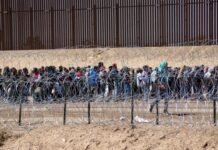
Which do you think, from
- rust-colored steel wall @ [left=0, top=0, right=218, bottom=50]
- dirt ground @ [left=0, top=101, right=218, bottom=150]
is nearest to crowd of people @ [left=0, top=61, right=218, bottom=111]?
dirt ground @ [left=0, top=101, right=218, bottom=150]

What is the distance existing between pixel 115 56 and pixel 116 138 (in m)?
17.2

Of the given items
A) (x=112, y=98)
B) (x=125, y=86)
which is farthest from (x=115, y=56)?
(x=112, y=98)

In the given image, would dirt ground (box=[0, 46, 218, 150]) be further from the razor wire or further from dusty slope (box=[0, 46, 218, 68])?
dusty slope (box=[0, 46, 218, 68])

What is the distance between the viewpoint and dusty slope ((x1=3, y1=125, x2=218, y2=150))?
13.5 meters

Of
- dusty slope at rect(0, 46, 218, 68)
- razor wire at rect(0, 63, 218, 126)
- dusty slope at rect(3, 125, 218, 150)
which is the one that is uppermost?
dusty slope at rect(0, 46, 218, 68)

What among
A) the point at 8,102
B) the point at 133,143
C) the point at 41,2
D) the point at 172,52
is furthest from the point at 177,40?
the point at 133,143

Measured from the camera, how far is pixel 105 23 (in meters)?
33.0

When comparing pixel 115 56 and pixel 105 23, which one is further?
pixel 105 23

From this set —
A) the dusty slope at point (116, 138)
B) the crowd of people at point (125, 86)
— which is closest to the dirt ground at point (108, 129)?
the dusty slope at point (116, 138)

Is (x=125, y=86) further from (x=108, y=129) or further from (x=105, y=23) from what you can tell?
(x=105, y=23)

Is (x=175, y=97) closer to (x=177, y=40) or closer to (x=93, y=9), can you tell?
(x=177, y=40)

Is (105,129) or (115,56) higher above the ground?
(115,56)

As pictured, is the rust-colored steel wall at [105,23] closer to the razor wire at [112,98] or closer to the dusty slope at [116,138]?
the razor wire at [112,98]

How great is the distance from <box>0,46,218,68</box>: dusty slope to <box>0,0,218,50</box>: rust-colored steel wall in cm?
94
